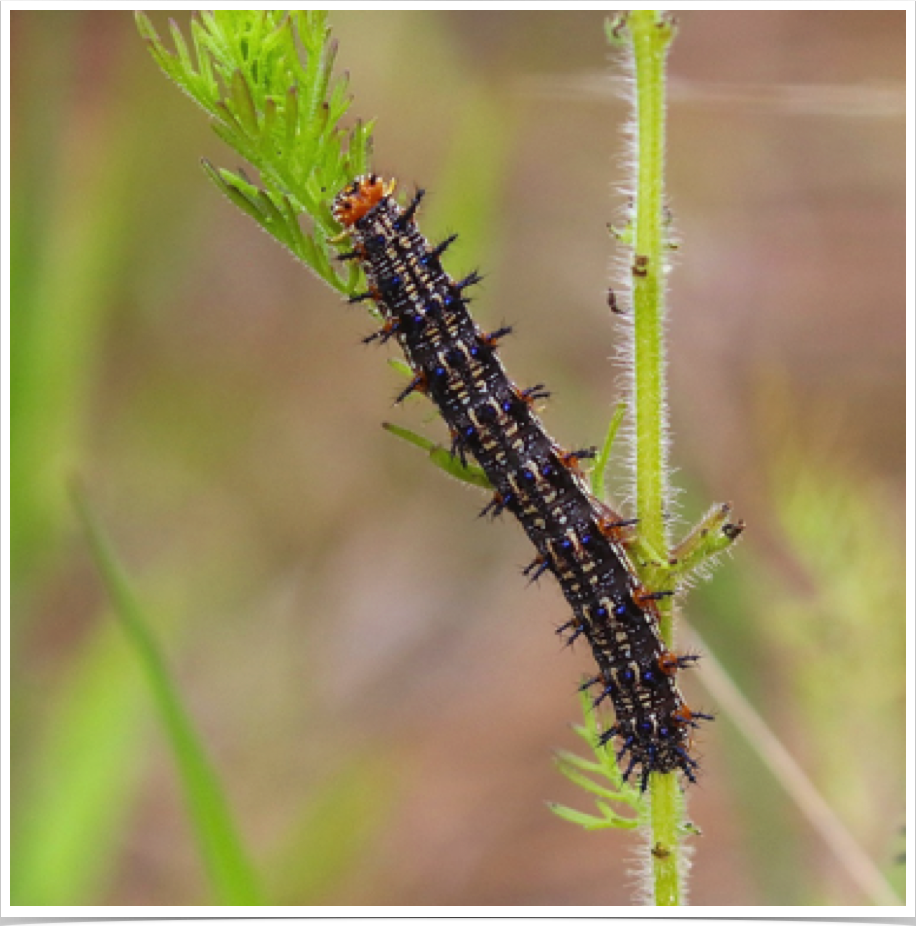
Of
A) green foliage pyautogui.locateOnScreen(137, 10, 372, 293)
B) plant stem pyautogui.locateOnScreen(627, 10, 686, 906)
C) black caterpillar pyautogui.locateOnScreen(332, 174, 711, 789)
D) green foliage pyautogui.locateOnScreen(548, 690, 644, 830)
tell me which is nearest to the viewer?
plant stem pyautogui.locateOnScreen(627, 10, 686, 906)

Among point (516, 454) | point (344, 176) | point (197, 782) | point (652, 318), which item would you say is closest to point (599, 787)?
point (516, 454)

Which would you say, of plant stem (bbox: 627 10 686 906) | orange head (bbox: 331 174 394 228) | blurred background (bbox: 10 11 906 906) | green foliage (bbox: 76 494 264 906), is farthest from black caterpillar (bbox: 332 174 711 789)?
blurred background (bbox: 10 11 906 906)

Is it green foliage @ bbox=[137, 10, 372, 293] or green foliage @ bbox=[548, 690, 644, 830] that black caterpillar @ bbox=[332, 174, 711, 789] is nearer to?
green foliage @ bbox=[548, 690, 644, 830]

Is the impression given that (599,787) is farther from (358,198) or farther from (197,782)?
(358,198)

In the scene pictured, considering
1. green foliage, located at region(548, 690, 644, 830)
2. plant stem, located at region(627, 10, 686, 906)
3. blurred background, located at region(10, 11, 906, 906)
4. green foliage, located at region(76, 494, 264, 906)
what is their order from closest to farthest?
1. plant stem, located at region(627, 10, 686, 906)
2. green foliage, located at region(548, 690, 644, 830)
3. green foliage, located at region(76, 494, 264, 906)
4. blurred background, located at region(10, 11, 906, 906)

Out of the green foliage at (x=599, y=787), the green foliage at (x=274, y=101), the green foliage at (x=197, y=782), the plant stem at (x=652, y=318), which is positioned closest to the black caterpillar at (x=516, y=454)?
the green foliage at (x=599, y=787)

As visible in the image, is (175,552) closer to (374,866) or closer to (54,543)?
(54,543)

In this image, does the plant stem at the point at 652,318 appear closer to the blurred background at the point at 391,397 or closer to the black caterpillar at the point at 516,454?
the black caterpillar at the point at 516,454
